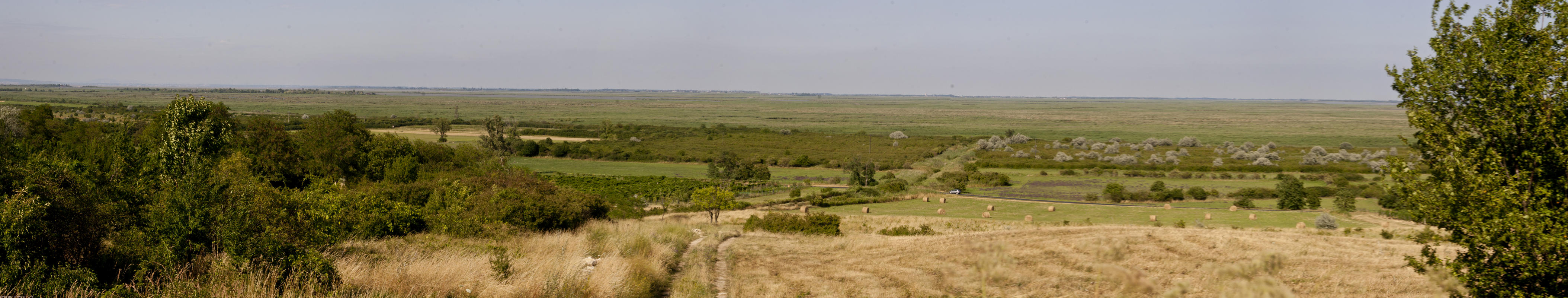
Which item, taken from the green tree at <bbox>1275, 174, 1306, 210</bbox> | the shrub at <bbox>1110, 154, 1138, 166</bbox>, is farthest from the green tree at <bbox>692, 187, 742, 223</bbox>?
the shrub at <bbox>1110, 154, 1138, 166</bbox>

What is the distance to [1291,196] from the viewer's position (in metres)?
49.2

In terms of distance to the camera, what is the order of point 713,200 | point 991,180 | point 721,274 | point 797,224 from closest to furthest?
point 721,274
point 797,224
point 713,200
point 991,180

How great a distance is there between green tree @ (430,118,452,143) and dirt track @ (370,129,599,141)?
0.83m

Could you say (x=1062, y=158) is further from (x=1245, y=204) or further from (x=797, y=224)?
(x=797, y=224)

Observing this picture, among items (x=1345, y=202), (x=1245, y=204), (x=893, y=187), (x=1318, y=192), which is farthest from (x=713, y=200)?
(x=1318, y=192)

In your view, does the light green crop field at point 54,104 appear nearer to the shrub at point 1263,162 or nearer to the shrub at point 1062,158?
the shrub at point 1062,158

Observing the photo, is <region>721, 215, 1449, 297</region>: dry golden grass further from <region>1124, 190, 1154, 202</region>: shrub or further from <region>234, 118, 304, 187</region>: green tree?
<region>1124, 190, 1154, 202</region>: shrub

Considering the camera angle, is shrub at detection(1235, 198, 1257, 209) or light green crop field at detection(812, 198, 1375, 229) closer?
light green crop field at detection(812, 198, 1375, 229)

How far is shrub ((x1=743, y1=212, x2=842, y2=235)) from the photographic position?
30.2m

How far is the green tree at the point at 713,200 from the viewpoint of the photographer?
127ft

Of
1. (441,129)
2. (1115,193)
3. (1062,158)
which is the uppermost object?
(441,129)

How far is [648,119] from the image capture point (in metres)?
178

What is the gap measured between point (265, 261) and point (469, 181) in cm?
2116

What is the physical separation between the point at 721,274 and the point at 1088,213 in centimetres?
3412
